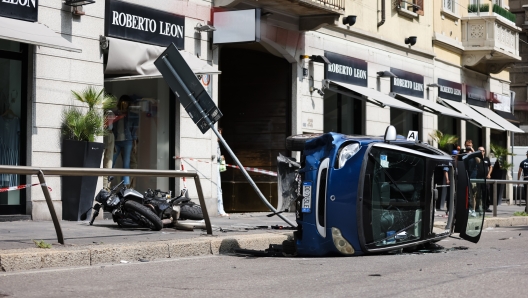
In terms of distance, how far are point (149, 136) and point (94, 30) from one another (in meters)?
2.83

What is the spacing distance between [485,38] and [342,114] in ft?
29.3

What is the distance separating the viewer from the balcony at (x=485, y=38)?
3050 cm

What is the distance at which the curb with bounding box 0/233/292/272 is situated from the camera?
8781 millimetres

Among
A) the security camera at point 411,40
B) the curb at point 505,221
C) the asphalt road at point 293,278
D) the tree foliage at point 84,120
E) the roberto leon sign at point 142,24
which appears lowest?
the curb at point 505,221

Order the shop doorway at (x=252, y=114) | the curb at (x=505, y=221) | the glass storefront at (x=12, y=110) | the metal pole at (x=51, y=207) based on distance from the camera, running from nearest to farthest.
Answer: the metal pole at (x=51, y=207) < the glass storefront at (x=12, y=110) < the curb at (x=505, y=221) < the shop doorway at (x=252, y=114)

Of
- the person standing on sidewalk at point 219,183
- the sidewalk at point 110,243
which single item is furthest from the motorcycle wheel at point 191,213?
the person standing on sidewalk at point 219,183

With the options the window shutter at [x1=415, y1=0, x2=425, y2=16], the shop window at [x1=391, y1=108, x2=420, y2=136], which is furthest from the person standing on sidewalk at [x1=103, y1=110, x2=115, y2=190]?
the window shutter at [x1=415, y1=0, x2=425, y2=16]

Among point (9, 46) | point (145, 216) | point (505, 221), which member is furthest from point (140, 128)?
point (505, 221)

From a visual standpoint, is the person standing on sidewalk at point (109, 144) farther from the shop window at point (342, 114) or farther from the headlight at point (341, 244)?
the shop window at point (342, 114)

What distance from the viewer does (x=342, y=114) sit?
78.7 feet

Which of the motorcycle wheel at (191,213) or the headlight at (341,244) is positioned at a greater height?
the motorcycle wheel at (191,213)

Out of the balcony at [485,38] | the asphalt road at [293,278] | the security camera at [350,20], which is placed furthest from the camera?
the balcony at [485,38]

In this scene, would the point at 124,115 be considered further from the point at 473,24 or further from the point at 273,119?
the point at 473,24

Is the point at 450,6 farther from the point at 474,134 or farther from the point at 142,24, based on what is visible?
the point at 142,24
